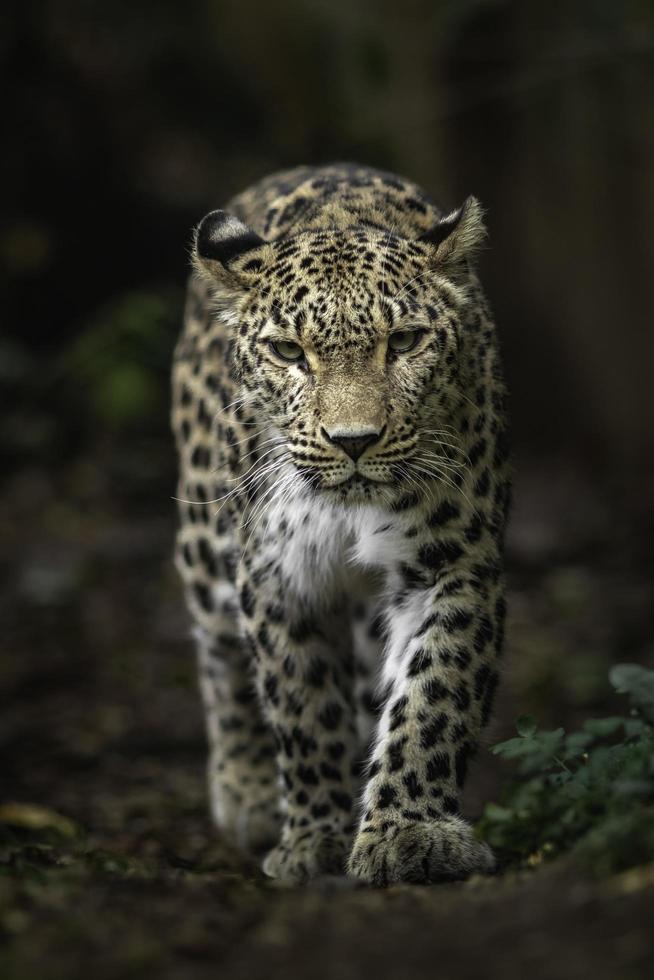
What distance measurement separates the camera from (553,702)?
975cm

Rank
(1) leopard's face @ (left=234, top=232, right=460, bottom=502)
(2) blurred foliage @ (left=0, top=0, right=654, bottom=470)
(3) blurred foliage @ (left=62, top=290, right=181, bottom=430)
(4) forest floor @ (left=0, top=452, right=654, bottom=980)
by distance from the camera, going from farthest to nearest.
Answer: (3) blurred foliage @ (left=62, top=290, right=181, bottom=430)
(2) blurred foliage @ (left=0, top=0, right=654, bottom=470)
(1) leopard's face @ (left=234, top=232, right=460, bottom=502)
(4) forest floor @ (left=0, top=452, right=654, bottom=980)

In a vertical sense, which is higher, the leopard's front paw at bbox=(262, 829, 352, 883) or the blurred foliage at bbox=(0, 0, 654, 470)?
the blurred foliage at bbox=(0, 0, 654, 470)

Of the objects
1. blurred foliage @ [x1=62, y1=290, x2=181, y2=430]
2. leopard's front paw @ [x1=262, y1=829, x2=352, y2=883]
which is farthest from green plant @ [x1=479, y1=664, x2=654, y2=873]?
blurred foliage @ [x1=62, y1=290, x2=181, y2=430]

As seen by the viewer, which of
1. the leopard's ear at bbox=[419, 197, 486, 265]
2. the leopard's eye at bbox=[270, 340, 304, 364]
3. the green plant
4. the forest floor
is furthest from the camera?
the leopard's ear at bbox=[419, 197, 486, 265]

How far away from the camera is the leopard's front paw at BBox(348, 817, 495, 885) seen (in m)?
5.71

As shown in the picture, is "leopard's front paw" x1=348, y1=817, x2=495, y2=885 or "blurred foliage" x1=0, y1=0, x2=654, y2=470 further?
"blurred foliage" x1=0, y1=0, x2=654, y2=470

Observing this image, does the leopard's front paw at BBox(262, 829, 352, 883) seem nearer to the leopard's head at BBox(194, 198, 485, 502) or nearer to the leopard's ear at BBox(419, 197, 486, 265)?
the leopard's head at BBox(194, 198, 485, 502)

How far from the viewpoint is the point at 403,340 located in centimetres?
607

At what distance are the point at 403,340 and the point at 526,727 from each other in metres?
1.65

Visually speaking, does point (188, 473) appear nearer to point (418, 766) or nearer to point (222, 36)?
point (418, 766)

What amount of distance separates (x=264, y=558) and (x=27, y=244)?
28.1 ft

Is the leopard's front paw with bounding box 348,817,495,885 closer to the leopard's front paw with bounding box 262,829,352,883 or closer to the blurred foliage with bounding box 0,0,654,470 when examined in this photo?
the leopard's front paw with bounding box 262,829,352,883

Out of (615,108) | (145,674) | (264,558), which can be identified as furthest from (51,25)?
(264,558)

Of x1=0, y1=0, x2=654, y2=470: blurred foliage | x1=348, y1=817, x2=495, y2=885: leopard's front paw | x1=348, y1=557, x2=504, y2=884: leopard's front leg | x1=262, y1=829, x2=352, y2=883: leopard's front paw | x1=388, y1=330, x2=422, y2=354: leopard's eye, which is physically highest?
x1=0, y1=0, x2=654, y2=470: blurred foliage
